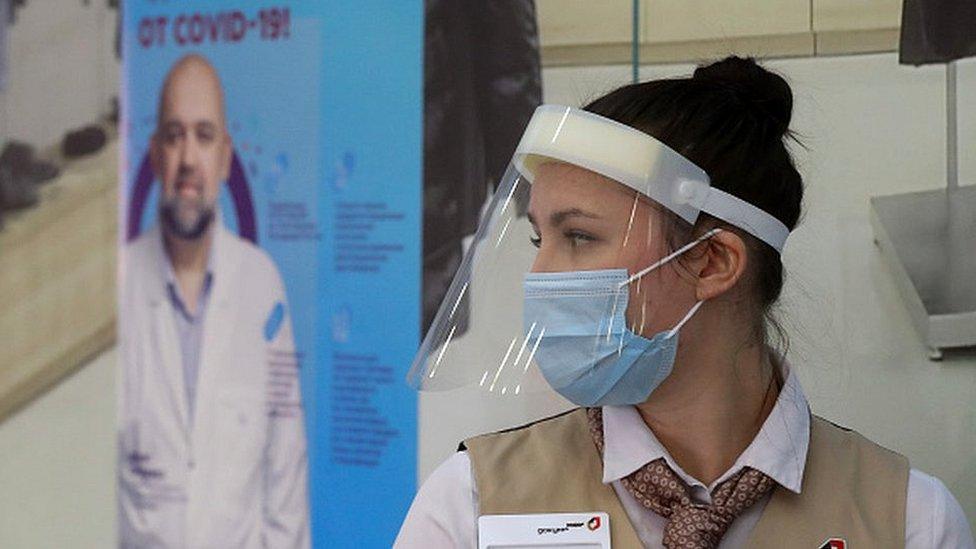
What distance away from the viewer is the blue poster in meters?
2.73

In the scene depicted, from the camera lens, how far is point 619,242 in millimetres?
1800

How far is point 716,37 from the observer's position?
2453 mm

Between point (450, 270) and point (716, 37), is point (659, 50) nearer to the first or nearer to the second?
point (716, 37)

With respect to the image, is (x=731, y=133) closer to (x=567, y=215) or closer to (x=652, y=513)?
(x=567, y=215)

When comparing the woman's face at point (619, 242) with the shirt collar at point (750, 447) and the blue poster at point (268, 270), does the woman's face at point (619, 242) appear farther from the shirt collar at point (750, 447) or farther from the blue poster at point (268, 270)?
the blue poster at point (268, 270)

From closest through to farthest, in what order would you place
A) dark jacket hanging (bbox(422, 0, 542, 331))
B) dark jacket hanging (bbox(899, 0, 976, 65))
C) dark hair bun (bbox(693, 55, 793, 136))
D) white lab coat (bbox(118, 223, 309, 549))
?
dark hair bun (bbox(693, 55, 793, 136)), dark jacket hanging (bbox(899, 0, 976, 65)), dark jacket hanging (bbox(422, 0, 542, 331)), white lab coat (bbox(118, 223, 309, 549))

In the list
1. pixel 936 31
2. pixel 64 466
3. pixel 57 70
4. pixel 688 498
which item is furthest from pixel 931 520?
pixel 57 70

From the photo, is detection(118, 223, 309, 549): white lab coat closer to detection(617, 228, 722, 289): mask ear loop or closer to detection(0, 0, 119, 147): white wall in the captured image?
detection(0, 0, 119, 147): white wall

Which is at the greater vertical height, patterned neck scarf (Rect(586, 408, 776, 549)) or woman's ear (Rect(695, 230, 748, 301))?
woman's ear (Rect(695, 230, 748, 301))

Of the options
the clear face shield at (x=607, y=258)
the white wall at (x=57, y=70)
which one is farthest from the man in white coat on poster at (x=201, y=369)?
the clear face shield at (x=607, y=258)

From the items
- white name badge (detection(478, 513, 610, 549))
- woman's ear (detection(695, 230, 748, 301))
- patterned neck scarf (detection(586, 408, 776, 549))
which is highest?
woman's ear (detection(695, 230, 748, 301))

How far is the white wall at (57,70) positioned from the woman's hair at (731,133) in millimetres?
1590

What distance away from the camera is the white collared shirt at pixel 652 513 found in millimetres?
1824

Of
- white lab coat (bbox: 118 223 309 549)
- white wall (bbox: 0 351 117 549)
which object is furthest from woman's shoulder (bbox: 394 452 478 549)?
white wall (bbox: 0 351 117 549)
